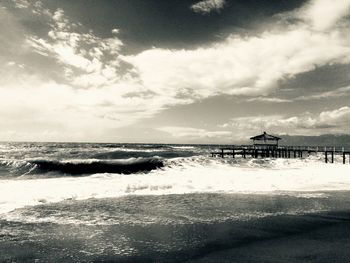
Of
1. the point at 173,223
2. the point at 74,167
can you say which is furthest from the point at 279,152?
the point at 173,223

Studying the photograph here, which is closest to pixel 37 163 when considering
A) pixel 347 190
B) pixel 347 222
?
pixel 347 190

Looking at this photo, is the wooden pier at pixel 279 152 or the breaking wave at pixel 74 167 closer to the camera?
the breaking wave at pixel 74 167

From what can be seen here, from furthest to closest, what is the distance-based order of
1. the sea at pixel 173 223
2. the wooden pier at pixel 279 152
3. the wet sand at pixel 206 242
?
the wooden pier at pixel 279 152, the sea at pixel 173 223, the wet sand at pixel 206 242

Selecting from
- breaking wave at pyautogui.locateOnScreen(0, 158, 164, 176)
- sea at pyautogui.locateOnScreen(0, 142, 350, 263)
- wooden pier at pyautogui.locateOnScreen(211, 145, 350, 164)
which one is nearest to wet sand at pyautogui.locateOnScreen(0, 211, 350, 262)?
sea at pyautogui.locateOnScreen(0, 142, 350, 263)

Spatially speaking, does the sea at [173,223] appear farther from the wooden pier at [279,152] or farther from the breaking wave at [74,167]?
the wooden pier at [279,152]

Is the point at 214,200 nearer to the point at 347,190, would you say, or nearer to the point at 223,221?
the point at 223,221

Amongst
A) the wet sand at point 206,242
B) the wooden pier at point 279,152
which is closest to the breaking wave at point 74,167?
the wooden pier at point 279,152

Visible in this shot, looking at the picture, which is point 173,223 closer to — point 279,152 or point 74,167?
point 74,167

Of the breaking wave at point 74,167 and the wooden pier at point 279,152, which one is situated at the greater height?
the wooden pier at point 279,152

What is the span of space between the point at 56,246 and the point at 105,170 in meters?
28.9

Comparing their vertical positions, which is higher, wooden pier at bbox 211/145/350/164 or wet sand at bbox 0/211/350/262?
wooden pier at bbox 211/145/350/164

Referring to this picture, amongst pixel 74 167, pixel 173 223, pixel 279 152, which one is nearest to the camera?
pixel 173 223

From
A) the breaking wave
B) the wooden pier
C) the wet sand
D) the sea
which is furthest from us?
the wooden pier

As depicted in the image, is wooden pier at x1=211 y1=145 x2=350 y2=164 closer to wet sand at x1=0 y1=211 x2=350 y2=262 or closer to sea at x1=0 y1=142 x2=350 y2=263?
sea at x1=0 y1=142 x2=350 y2=263
